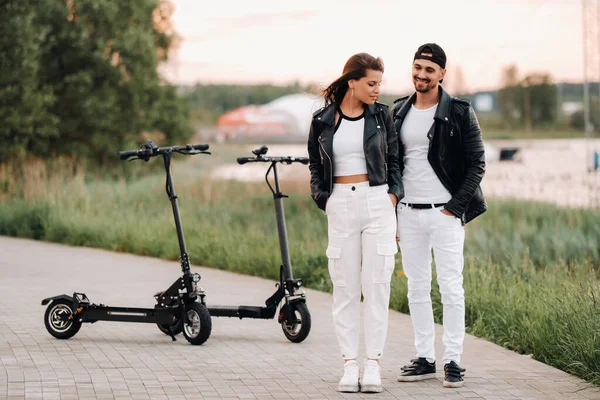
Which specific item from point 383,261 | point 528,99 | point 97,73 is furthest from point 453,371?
point 528,99

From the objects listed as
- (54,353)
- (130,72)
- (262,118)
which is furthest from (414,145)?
(262,118)

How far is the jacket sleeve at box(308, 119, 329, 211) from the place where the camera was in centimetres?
633

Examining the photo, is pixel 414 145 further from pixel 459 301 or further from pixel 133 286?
pixel 133 286

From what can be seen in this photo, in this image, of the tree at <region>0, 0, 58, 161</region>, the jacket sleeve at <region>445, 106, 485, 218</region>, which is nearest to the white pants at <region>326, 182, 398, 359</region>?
the jacket sleeve at <region>445, 106, 485, 218</region>

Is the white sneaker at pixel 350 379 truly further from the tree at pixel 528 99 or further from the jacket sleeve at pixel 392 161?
the tree at pixel 528 99

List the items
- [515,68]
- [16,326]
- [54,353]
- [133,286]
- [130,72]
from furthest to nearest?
[515,68] → [130,72] → [133,286] → [16,326] → [54,353]

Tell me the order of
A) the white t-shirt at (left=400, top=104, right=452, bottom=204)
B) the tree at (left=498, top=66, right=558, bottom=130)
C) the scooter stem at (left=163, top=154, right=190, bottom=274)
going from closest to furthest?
the white t-shirt at (left=400, top=104, right=452, bottom=204)
the scooter stem at (left=163, top=154, right=190, bottom=274)
the tree at (left=498, top=66, right=558, bottom=130)

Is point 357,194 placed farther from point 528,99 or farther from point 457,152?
point 528,99

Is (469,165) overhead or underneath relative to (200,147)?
underneath

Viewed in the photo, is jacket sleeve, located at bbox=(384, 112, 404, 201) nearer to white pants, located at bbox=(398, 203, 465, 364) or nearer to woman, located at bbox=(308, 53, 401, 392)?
woman, located at bbox=(308, 53, 401, 392)

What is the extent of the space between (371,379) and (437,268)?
848 millimetres

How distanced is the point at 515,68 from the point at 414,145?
56.1 metres

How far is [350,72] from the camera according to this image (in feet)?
20.7

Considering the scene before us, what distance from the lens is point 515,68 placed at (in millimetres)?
61000
